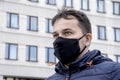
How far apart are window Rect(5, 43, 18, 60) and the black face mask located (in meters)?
24.6

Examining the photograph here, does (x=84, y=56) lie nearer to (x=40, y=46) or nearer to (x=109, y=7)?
(x=40, y=46)

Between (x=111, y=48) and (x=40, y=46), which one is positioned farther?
(x=111, y=48)

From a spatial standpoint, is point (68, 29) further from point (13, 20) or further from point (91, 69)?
point (13, 20)

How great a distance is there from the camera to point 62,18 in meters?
3.32

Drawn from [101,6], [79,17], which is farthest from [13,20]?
[79,17]

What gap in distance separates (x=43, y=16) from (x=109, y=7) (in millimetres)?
5648

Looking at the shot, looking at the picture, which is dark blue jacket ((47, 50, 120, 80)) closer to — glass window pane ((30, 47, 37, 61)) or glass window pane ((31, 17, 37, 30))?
glass window pane ((30, 47, 37, 61))

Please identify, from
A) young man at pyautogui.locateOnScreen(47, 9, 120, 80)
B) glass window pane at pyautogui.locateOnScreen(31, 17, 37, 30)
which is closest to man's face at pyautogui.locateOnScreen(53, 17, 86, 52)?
young man at pyautogui.locateOnScreen(47, 9, 120, 80)

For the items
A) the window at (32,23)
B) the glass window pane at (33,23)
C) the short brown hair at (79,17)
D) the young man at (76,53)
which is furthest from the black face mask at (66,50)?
the glass window pane at (33,23)

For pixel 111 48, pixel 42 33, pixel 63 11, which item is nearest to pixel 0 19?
pixel 42 33

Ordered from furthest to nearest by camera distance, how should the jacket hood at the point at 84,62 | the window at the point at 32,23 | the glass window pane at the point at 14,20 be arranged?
the window at the point at 32,23 < the glass window pane at the point at 14,20 < the jacket hood at the point at 84,62

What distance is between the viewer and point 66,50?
330 cm

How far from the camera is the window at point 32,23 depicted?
2909cm

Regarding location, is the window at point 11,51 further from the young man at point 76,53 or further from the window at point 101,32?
the young man at point 76,53
